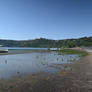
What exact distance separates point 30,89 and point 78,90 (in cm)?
351

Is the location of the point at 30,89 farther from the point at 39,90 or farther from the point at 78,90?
the point at 78,90

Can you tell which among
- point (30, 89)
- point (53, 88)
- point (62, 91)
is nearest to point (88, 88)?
point (62, 91)

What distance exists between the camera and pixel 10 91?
7168 mm

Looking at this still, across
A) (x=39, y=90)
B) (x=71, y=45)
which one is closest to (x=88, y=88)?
(x=39, y=90)

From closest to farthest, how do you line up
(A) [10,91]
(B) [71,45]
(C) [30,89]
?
(A) [10,91]
(C) [30,89]
(B) [71,45]

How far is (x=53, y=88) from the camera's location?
25.8ft

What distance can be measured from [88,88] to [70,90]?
1.52 m

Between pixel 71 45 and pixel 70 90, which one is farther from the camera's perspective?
pixel 71 45

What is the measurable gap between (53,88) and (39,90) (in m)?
1.11

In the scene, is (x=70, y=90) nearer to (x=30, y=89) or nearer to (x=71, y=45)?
(x=30, y=89)

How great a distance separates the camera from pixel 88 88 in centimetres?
792

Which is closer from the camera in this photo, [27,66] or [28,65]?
[27,66]

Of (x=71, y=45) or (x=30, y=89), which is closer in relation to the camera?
(x=30, y=89)

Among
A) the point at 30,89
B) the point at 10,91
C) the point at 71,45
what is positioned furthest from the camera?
the point at 71,45
